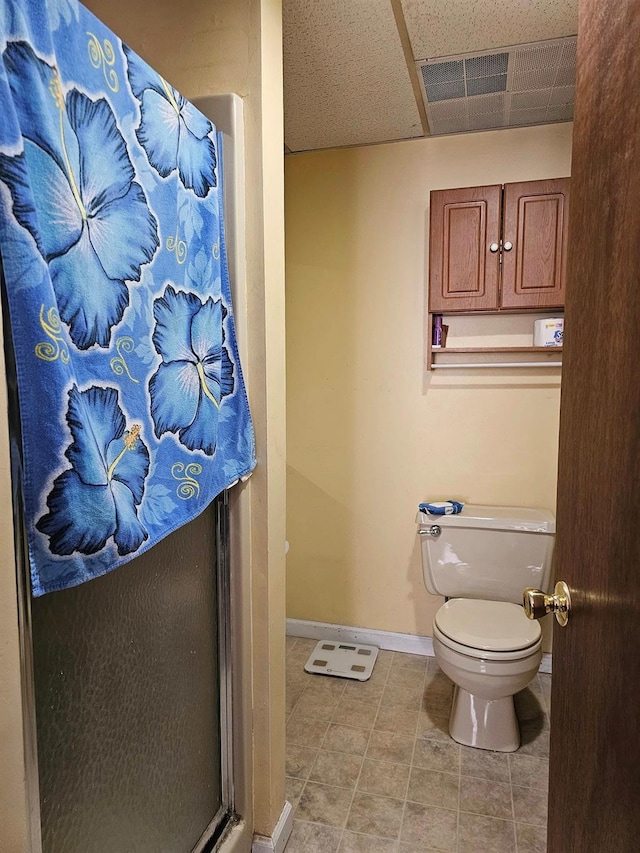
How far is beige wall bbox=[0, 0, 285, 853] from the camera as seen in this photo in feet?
4.47

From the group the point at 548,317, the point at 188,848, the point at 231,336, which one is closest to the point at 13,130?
the point at 231,336

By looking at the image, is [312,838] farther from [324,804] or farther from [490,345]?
[490,345]

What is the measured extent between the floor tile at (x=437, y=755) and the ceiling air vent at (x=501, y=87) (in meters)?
2.39

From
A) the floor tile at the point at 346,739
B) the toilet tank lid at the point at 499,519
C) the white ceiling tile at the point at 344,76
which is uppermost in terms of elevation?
the white ceiling tile at the point at 344,76

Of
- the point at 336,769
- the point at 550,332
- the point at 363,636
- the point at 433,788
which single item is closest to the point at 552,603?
the point at 433,788

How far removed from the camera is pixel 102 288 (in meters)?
0.90

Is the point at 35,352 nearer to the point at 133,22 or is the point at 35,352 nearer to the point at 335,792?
the point at 133,22

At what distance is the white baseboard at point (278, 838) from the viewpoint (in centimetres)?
155

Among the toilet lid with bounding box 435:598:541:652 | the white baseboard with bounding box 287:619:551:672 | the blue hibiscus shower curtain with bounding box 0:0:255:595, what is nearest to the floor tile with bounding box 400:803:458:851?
the toilet lid with bounding box 435:598:541:652

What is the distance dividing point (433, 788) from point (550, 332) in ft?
5.69

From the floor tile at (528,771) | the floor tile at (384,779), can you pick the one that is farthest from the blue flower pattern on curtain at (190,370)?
the floor tile at (528,771)

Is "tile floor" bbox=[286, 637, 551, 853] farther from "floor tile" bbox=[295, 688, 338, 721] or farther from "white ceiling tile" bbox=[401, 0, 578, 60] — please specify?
"white ceiling tile" bbox=[401, 0, 578, 60]

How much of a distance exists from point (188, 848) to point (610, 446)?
1332 mm

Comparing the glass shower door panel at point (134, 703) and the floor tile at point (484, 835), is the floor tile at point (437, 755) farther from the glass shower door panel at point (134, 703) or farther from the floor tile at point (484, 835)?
the glass shower door panel at point (134, 703)
